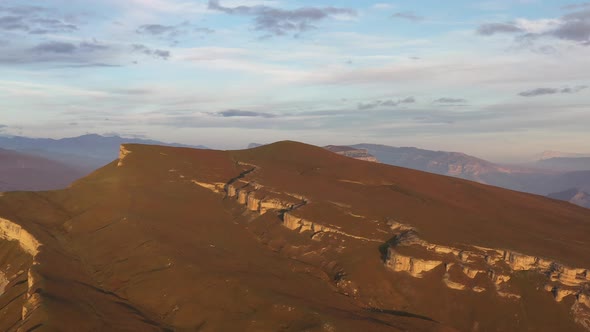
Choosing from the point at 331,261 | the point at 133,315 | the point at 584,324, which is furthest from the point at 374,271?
the point at 133,315

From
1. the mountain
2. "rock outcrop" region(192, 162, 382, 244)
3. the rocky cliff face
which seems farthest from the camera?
"rock outcrop" region(192, 162, 382, 244)

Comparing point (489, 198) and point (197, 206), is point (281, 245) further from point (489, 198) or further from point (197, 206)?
point (489, 198)

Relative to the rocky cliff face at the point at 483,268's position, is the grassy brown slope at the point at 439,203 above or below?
above

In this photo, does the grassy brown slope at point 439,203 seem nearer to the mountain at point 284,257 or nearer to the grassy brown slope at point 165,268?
the mountain at point 284,257

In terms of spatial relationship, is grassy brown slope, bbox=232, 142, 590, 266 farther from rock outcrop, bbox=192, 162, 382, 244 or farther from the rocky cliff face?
rock outcrop, bbox=192, 162, 382, 244

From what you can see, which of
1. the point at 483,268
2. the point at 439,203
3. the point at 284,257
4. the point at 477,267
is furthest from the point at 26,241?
the point at 439,203

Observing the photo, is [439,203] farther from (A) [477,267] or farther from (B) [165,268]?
(B) [165,268]

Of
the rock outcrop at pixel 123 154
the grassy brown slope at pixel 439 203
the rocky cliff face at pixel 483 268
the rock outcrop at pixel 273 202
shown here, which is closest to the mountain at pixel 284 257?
the rocky cliff face at pixel 483 268

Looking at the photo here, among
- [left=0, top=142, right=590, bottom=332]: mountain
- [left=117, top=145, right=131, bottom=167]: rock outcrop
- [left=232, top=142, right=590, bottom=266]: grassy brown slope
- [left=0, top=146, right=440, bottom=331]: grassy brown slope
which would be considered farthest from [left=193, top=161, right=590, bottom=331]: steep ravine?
[left=117, top=145, right=131, bottom=167]: rock outcrop
